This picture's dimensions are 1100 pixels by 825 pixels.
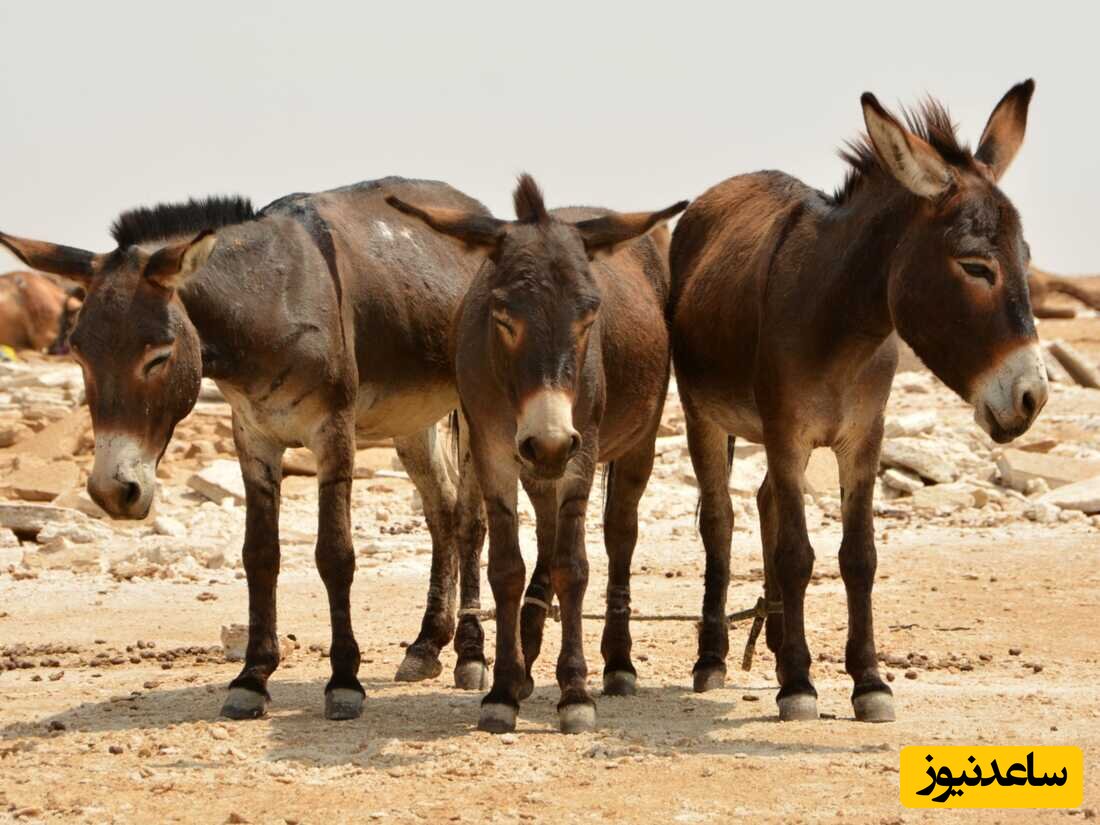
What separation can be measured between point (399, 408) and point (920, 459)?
28.8ft

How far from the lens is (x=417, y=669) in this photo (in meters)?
9.75

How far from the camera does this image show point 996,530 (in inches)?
584

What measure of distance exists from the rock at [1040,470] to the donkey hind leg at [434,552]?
25.9ft

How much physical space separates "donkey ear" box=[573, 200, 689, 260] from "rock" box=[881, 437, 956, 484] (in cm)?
965

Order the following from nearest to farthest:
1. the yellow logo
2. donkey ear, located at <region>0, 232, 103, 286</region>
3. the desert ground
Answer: the yellow logo
the desert ground
donkey ear, located at <region>0, 232, 103, 286</region>

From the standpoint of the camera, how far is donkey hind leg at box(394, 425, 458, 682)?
32.2ft

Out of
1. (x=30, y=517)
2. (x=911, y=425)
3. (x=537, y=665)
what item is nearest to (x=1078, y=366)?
(x=911, y=425)

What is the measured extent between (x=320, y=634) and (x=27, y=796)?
479 cm

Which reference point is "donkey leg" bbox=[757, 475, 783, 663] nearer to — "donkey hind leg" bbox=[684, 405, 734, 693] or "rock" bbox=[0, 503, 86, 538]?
"donkey hind leg" bbox=[684, 405, 734, 693]

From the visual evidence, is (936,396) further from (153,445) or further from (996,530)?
(153,445)

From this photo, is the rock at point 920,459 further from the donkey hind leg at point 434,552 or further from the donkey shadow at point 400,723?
the donkey shadow at point 400,723

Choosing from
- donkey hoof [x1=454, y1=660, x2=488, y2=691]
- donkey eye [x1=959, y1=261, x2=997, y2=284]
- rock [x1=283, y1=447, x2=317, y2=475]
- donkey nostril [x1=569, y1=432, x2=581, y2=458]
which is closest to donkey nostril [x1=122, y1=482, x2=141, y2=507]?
donkey nostril [x1=569, y1=432, x2=581, y2=458]

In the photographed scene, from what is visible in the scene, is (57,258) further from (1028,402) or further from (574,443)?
(1028,402)

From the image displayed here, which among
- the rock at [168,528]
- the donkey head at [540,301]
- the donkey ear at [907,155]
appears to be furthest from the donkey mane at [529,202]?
the rock at [168,528]
